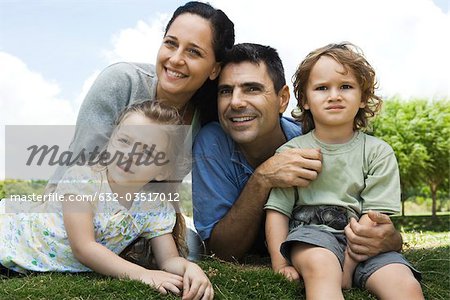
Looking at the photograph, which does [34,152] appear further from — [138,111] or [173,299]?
[173,299]

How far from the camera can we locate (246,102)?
3748 mm

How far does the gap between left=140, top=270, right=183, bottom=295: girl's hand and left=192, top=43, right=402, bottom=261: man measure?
30.3 inches

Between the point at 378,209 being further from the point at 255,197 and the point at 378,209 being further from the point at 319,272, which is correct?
the point at 255,197

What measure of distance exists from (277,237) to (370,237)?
20.0 inches

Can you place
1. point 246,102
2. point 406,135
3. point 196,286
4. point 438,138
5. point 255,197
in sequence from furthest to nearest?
1. point 438,138
2. point 406,135
3. point 246,102
4. point 255,197
5. point 196,286

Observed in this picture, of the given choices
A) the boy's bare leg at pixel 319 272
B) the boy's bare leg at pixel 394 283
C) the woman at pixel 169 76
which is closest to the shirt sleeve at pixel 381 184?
the boy's bare leg at pixel 394 283

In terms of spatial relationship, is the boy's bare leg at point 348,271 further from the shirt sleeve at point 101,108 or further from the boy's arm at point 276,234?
the shirt sleeve at point 101,108

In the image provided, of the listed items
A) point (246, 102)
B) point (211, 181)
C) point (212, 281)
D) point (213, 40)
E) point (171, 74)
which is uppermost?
point (213, 40)

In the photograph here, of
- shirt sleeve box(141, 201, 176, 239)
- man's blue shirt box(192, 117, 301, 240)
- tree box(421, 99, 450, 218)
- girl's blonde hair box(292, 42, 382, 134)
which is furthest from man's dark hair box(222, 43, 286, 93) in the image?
tree box(421, 99, 450, 218)

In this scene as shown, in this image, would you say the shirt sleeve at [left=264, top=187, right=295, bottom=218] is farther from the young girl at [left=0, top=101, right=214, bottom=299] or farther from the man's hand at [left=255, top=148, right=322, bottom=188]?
the young girl at [left=0, top=101, right=214, bottom=299]

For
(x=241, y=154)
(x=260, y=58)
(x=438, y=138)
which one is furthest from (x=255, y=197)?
(x=438, y=138)

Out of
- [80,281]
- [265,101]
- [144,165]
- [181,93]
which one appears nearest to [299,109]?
[265,101]

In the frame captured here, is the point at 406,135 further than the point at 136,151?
Yes

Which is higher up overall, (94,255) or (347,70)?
(347,70)
